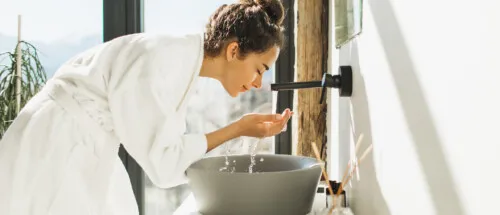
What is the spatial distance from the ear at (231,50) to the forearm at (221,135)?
0.19m

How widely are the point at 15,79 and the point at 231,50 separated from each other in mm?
1528

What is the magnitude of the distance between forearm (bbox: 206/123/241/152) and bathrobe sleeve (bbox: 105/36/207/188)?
0.07ft

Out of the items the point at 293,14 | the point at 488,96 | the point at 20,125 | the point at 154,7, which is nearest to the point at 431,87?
the point at 488,96

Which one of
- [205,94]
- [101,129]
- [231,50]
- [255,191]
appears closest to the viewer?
[255,191]

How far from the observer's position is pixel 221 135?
4.02ft

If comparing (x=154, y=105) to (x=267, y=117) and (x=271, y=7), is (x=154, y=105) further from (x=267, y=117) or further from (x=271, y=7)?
(x=271, y=7)

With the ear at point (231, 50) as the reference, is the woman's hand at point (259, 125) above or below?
below

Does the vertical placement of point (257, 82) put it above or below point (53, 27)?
below

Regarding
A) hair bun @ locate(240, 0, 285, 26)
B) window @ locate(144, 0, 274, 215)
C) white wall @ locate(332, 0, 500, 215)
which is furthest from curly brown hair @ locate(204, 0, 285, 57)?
window @ locate(144, 0, 274, 215)

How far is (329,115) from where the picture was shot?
2.01m

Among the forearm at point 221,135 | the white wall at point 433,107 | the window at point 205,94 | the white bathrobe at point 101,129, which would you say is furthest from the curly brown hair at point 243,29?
the window at point 205,94

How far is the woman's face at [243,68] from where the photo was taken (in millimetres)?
1339

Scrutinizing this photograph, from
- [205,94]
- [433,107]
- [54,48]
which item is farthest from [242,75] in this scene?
[54,48]

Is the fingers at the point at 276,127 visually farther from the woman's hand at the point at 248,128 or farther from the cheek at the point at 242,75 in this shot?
the cheek at the point at 242,75
